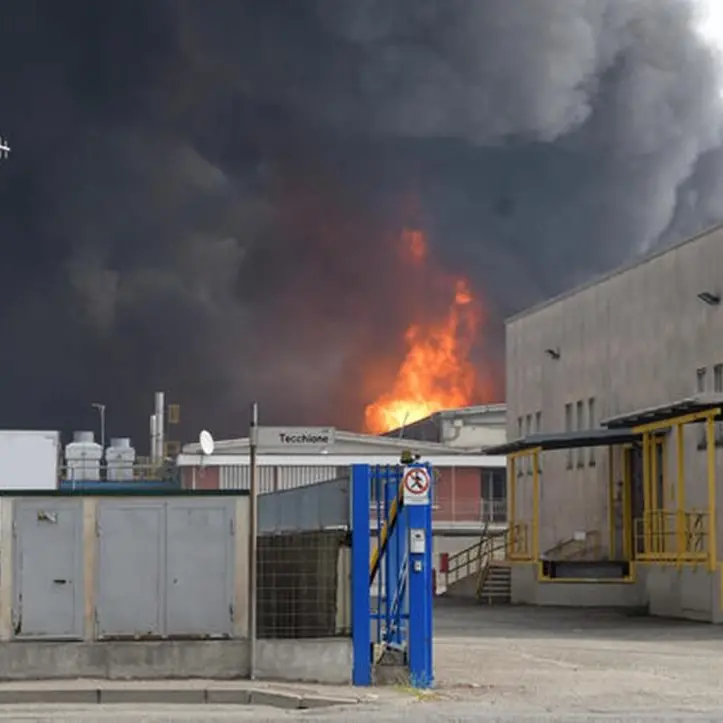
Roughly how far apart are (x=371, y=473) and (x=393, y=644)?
2001 millimetres

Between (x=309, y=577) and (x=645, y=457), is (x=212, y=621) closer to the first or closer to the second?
(x=309, y=577)

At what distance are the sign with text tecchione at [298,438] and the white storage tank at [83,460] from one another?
Answer: 48555mm

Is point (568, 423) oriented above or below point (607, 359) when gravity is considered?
below

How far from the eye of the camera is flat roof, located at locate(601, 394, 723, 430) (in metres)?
32.7

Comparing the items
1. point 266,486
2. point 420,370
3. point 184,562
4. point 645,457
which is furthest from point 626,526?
point 420,370

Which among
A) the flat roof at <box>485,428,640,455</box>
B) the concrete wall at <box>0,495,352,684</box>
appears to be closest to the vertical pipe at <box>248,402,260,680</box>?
the concrete wall at <box>0,495,352,684</box>

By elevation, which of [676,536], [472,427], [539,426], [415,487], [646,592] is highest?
[472,427]

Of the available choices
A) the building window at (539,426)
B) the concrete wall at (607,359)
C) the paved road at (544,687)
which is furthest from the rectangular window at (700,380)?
the building window at (539,426)

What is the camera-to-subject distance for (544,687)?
19.7 meters

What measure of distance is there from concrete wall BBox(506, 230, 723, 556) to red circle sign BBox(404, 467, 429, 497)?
18.4 metres

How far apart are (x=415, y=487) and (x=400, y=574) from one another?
125 centimetres

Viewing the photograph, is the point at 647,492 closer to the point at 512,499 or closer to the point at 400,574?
the point at 512,499

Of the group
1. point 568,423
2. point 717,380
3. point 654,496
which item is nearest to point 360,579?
point 717,380

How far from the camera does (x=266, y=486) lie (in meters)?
82.4
